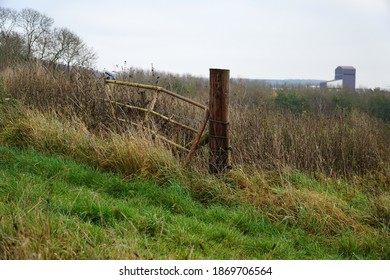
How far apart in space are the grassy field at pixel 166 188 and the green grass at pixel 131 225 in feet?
0.05

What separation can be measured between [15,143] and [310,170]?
4953mm

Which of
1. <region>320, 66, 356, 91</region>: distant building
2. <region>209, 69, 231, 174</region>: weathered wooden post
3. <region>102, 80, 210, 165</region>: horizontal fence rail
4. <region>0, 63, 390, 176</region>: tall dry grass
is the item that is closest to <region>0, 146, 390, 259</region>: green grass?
<region>209, 69, 231, 174</region>: weathered wooden post

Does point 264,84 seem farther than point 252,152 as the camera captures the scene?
Yes

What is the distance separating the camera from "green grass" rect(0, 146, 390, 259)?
3.73 metres

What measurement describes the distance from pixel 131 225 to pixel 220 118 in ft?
8.94

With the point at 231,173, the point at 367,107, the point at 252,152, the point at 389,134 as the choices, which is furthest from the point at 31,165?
the point at 367,107

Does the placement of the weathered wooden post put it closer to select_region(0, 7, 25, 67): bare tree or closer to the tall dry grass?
the tall dry grass

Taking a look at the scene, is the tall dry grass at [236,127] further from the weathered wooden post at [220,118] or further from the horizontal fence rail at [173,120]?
the weathered wooden post at [220,118]

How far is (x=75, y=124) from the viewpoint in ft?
28.6

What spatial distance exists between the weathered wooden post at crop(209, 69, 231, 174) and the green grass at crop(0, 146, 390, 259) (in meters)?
0.77

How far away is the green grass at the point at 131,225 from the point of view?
3727 mm

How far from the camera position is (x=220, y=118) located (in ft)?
23.0

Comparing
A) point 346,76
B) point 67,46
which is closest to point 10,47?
point 67,46

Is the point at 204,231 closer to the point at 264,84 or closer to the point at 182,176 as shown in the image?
the point at 182,176
